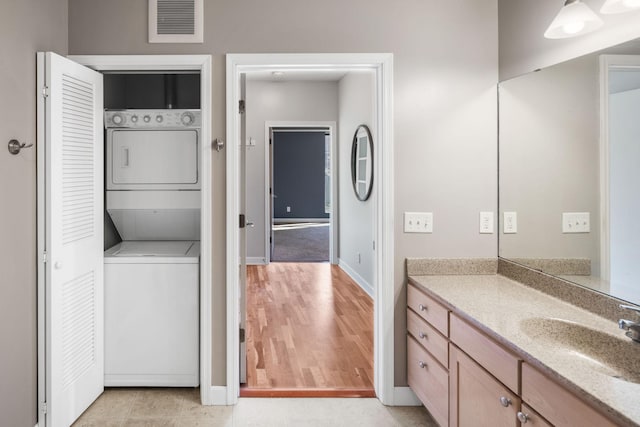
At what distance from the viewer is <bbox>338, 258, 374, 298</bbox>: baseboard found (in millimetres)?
5534

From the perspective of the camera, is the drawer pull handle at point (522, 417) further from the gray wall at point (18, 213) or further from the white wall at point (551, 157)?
the gray wall at point (18, 213)

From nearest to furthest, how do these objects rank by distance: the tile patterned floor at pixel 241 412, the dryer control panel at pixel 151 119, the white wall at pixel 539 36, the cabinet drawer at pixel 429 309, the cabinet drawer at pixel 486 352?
the cabinet drawer at pixel 486 352 → the white wall at pixel 539 36 → the cabinet drawer at pixel 429 309 → the tile patterned floor at pixel 241 412 → the dryer control panel at pixel 151 119

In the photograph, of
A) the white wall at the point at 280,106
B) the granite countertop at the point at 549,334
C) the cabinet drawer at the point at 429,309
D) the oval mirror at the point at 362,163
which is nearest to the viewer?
the granite countertop at the point at 549,334

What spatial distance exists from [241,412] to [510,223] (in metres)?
1.82

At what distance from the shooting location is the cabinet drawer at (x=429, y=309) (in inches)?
88.5

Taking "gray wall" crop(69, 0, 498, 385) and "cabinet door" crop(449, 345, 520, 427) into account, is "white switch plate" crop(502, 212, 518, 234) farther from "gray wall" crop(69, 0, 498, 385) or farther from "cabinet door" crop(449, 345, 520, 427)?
"cabinet door" crop(449, 345, 520, 427)

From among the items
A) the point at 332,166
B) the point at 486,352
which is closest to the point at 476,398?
the point at 486,352

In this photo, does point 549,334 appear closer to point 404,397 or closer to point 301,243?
point 404,397

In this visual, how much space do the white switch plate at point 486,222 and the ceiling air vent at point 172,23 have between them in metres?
1.89

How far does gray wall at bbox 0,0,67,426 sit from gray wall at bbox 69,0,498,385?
0.52 meters

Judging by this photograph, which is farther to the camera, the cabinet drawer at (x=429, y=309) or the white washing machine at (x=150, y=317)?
the white washing machine at (x=150, y=317)

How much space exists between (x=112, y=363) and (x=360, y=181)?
363 centimetres

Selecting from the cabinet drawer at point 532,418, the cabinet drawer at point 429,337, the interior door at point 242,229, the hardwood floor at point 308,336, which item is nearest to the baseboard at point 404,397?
the hardwood floor at point 308,336

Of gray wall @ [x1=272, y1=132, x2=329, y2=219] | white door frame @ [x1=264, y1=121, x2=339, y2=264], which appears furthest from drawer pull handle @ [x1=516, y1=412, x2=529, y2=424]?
gray wall @ [x1=272, y1=132, x2=329, y2=219]
